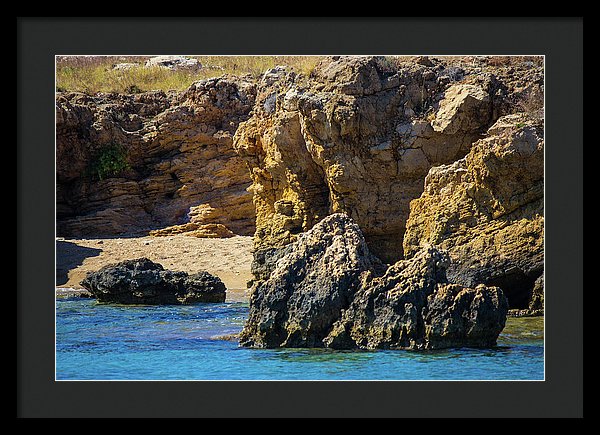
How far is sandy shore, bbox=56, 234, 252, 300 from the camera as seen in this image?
16500 millimetres

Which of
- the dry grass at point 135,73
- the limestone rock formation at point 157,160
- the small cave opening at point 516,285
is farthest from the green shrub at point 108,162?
the small cave opening at point 516,285

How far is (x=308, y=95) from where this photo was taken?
14086mm

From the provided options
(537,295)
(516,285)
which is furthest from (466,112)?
(537,295)

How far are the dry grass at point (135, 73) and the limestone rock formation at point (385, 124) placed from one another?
8.36 m

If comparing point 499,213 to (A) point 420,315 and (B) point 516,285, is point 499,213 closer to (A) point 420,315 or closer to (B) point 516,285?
(B) point 516,285

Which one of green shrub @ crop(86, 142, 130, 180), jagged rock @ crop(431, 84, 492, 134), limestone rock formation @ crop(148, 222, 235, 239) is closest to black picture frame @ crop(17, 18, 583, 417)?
jagged rock @ crop(431, 84, 492, 134)

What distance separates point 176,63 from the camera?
77.4 feet

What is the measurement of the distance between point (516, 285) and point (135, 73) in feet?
44.3

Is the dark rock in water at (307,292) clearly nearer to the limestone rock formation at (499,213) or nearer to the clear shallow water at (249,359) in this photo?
the clear shallow water at (249,359)

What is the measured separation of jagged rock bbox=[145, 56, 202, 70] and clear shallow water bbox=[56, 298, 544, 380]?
40.8 ft

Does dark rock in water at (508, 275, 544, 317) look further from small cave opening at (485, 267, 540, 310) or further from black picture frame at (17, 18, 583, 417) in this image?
black picture frame at (17, 18, 583, 417)
